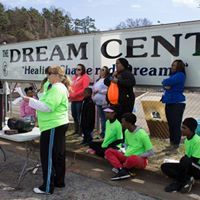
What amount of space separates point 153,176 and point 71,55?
438 centimetres

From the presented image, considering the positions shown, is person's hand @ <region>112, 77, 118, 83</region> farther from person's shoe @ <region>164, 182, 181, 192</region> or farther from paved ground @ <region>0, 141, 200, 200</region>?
person's shoe @ <region>164, 182, 181, 192</region>

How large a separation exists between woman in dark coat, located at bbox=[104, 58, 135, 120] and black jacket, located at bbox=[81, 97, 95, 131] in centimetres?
96

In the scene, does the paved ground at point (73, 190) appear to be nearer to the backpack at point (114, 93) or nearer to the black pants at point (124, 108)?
the black pants at point (124, 108)

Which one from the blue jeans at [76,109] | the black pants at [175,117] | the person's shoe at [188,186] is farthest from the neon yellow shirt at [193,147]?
the blue jeans at [76,109]

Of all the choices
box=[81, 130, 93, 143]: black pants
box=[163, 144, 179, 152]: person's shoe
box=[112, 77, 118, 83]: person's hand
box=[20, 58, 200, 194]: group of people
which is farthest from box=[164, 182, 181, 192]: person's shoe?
box=[81, 130, 93, 143]: black pants

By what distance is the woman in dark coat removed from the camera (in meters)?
6.98

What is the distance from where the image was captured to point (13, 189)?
5371 millimetres

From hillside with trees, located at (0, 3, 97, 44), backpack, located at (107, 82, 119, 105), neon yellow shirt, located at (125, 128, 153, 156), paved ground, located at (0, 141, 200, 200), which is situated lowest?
paved ground, located at (0, 141, 200, 200)

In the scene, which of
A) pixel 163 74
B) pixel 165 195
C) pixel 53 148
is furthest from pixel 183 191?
pixel 163 74

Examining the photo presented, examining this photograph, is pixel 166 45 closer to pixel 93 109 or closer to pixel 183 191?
pixel 93 109

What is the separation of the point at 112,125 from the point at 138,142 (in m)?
0.78

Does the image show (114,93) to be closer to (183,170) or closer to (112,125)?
(112,125)

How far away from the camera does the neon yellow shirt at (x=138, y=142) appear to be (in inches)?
231

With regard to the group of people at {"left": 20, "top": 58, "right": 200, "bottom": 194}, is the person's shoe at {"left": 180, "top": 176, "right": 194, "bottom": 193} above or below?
below
